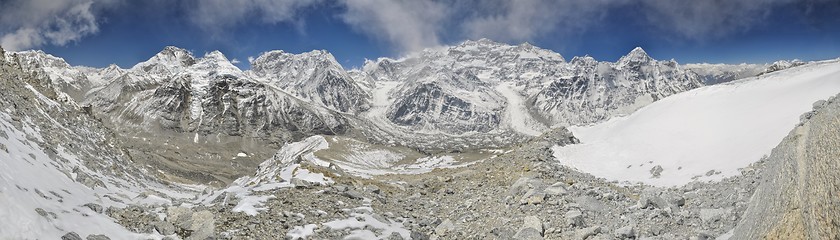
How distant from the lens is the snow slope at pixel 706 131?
78.3 ft

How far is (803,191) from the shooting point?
10.6 metres

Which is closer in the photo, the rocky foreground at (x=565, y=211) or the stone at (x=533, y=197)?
the rocky foreground at (x=565, y=211)

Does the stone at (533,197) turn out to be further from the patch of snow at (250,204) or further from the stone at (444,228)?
the patch of snow at (250,204)

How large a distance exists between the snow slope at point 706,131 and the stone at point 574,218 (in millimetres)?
8001

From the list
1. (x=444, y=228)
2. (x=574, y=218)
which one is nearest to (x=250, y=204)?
(x=444, y=228)

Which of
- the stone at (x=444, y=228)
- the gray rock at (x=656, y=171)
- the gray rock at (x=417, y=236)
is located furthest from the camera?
the gray rock at (x=656, y=171)

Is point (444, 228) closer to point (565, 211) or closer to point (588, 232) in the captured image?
point (565, 211)

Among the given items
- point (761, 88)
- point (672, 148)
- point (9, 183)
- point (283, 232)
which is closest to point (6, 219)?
point (9, 183)

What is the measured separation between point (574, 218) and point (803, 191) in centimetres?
773

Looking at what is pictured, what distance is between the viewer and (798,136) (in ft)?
43.2

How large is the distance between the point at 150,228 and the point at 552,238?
13.1 meters

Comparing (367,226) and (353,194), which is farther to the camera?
(353,194)

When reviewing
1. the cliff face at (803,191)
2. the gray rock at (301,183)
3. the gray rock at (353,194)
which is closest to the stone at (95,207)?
the gray rock at (301,183)

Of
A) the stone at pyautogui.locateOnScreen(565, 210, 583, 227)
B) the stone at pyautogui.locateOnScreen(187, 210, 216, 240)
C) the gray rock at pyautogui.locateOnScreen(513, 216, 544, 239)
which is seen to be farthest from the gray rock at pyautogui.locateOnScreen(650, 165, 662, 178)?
the stone at pyautogui.locateOnScreen(187, 210, 216, 240)
